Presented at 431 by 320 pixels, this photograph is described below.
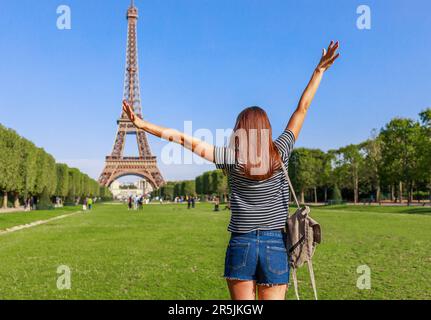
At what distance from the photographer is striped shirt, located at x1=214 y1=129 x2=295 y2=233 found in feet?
9.70

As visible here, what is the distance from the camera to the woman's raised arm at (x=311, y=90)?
3.30 metres

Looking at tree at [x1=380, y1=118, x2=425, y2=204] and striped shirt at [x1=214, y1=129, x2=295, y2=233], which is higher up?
tree at [x1=380, y1=118, x2=425, y2=204]

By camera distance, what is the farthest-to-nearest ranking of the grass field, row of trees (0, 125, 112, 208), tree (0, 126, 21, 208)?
row of trees (0, 125, 112, 208), tree (0, 126, 21, 208), the grass field

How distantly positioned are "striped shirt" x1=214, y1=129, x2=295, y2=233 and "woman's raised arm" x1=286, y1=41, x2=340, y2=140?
1.49 feet

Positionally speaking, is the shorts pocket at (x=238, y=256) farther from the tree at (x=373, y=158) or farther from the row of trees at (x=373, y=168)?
the tree at (x=373, y=158)

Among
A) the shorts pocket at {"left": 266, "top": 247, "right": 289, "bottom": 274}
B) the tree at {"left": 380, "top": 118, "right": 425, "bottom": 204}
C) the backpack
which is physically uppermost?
the tree at {"left": 380, "top": 118, "right": 425, "bottom": 204}

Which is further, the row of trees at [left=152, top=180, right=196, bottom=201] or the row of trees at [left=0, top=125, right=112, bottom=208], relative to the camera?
the row of trees at [left=152, top=180, right=196, bottom=201]

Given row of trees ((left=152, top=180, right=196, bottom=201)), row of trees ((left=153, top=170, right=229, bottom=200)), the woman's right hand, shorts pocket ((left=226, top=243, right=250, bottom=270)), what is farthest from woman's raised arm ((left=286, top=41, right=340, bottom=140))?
row of trees ((left=152, top=180, right=196, bottom=201))

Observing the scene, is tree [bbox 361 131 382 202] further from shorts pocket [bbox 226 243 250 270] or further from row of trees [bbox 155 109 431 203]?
shorts pocket [bbox 226 243 250 270]

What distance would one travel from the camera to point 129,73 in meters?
96.8

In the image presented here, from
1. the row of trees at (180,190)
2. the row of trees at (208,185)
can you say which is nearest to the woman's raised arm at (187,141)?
the row of trees at (208,185)

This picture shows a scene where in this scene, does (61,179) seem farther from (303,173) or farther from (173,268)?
(173,268)
